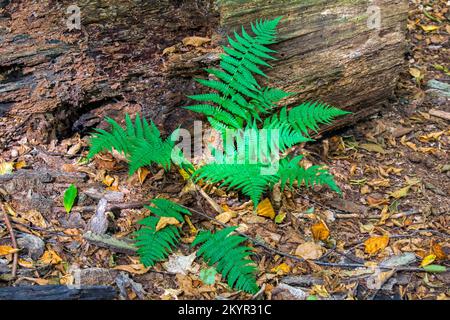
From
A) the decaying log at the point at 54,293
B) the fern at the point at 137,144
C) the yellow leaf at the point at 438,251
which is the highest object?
the fern at the point at 137,144

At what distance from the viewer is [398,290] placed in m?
3.06

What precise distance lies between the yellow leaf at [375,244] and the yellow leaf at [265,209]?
63 cm

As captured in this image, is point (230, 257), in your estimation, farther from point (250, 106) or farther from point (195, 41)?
point (195, 41)

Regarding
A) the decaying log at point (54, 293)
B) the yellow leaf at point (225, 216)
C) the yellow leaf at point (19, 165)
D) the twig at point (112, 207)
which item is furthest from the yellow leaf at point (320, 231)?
the yellow leaf at point (19, 165)

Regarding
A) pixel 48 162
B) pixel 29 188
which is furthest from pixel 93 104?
pixel 29 188

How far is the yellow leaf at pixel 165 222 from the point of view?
10.3 ft

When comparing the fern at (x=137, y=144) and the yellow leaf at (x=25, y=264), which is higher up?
the fern at (x=137, y=144)

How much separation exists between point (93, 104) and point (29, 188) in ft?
2.49

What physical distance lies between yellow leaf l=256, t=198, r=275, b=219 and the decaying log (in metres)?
1.13

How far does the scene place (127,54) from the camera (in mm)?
3660

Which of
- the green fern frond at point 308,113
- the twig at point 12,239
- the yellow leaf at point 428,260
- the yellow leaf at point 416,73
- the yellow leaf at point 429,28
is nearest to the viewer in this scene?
the twig at point 12,239

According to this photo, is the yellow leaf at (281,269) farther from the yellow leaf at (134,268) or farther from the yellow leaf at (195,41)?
the yellow leaf at (195,41)

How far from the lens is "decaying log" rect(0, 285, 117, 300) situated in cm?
274

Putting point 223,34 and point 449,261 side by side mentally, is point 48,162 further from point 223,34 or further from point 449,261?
point 449,261
